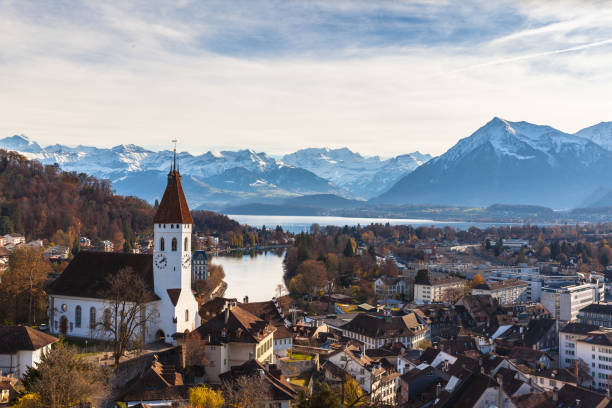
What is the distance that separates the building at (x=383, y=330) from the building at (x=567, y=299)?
97.3 feet

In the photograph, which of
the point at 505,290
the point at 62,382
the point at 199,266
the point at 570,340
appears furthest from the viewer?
the point at 199,266

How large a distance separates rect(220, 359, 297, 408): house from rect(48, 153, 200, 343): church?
7.07 meters

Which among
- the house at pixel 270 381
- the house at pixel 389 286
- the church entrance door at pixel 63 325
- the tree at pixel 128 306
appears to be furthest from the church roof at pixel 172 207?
the house at pixel 389 286

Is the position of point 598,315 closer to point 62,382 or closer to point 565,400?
point 565,400

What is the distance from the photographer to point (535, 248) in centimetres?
15438

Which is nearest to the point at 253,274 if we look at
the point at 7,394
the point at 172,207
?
the point at 172,207

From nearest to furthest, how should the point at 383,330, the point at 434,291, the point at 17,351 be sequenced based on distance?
the point at 17,351 → the point at 383,330 → the point at 434,291

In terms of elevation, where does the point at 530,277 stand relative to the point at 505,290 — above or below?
above

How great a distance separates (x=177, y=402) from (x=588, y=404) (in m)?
23.7

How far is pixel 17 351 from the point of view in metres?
32.4

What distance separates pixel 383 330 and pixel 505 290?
39356 mm

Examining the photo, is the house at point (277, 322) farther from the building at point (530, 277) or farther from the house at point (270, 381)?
the building at point (530, 277)

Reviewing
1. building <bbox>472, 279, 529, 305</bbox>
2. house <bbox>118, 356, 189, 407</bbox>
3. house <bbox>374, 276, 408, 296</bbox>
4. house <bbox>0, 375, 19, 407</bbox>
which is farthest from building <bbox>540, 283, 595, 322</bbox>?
house <bbox>0, 375, 19, 407</bbox>

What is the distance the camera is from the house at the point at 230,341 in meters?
34.9
